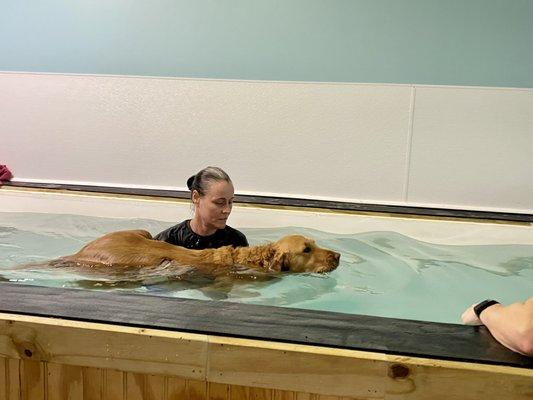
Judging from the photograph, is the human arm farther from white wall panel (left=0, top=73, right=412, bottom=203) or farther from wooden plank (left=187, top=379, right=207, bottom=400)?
white wall panel (left=0, top=73, right=412, bottom=203)

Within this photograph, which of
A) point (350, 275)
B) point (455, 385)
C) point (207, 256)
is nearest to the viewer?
point (455, 385)

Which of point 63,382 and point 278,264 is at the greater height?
point 278,264

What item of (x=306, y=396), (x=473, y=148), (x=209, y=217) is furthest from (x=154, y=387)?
(x=473, y=148)

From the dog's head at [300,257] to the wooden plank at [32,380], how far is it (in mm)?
1019

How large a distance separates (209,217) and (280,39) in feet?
7.53

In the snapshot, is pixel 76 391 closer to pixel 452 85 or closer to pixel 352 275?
pixel 352 275

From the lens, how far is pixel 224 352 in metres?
1.49

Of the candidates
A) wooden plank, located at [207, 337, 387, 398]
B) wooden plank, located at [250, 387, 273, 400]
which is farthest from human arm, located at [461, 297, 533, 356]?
wooden plank, located at [250, 387, 273, 400]

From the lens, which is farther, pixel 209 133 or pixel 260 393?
pixel 209 133

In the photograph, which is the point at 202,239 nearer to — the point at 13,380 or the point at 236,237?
the point at 236,237

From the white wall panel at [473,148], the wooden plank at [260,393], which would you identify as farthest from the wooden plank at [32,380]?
the white wall panel at [473,148]

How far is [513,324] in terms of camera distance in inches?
55.8

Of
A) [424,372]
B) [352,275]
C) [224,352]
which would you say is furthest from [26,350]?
[352,275]

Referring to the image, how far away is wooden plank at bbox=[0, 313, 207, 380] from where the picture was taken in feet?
4.95
